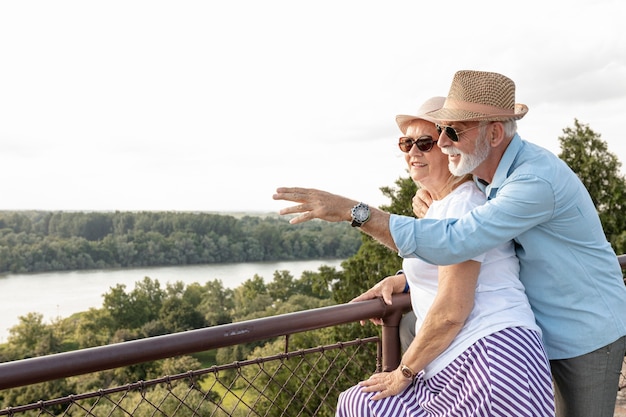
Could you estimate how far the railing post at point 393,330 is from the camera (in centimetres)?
247

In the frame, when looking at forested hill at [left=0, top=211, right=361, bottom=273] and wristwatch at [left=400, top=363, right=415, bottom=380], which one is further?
forested hill at [left=0, top=211, right=361, bottom=273]

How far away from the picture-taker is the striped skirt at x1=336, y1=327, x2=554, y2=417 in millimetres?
1753

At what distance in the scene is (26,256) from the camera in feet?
255

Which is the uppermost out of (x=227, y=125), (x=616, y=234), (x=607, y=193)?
(x=227, y=125)

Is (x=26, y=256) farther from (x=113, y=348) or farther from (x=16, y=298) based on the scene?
(x=113, y=348)

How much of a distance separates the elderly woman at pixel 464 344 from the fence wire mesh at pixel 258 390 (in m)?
0.53

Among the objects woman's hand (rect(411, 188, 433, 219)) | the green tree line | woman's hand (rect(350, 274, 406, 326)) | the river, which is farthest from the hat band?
the river

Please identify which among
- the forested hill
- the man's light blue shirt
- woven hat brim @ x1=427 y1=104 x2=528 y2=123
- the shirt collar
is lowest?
the forested hill

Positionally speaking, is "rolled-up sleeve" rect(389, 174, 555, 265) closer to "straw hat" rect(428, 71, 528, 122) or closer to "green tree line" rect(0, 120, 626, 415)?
"straw hat" rect(428, 71, 528, 122)

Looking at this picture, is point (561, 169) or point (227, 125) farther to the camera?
point (227, 125)

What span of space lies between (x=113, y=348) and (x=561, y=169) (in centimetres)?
147

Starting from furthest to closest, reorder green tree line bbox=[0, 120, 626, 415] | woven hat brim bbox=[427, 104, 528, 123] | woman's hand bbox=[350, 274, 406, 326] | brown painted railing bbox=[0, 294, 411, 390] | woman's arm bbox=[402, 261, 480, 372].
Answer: green tree line bbox=[0, 120, 626, 415], woman's hand bbox=[350, 274, 406, 326], woven hat brim bbox=[427, 104, 528, 123], woman's arm bbox=[402, 261, 480, 372], brown painted railing bbox=[0, 294, 411, 390]

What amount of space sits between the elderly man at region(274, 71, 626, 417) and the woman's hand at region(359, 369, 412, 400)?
0.45m

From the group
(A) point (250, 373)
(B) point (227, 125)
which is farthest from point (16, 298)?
(A) point (250, 373)
